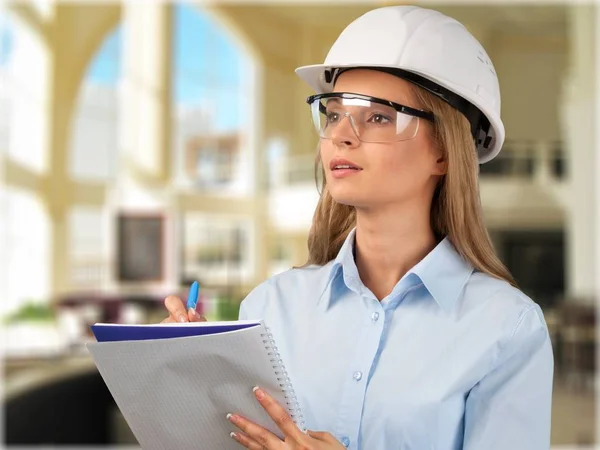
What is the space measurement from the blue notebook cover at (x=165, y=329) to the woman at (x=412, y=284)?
14 cm

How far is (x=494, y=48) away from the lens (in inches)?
826

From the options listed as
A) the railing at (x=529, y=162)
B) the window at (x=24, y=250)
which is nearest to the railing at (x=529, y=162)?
the railing at (x=529, y=162)

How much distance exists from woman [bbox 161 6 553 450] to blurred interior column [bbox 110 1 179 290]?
15.1 m

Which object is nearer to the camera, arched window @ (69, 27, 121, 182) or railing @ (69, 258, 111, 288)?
railing @ (69, 258, 111, 288)

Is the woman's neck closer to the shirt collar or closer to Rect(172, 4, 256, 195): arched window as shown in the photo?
the shirt collar

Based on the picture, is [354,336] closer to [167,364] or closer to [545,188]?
[167,364]

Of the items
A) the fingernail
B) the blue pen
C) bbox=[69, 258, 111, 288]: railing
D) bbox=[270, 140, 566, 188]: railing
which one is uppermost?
bbox=[270, 140, 566, 188]: railing

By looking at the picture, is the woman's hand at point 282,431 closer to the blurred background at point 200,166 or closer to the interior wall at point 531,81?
the blurred background at point 200,166

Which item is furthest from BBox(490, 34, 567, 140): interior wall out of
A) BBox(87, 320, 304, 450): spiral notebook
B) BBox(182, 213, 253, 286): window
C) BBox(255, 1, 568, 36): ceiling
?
BBox(87, 320, 304, 450): spiral notebook

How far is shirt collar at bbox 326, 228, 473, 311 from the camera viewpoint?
4.27 ft

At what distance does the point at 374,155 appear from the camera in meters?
1.27

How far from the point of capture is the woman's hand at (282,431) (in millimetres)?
1099

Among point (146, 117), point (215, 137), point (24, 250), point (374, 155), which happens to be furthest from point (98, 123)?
point (374, 155)

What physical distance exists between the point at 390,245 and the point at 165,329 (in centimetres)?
45
